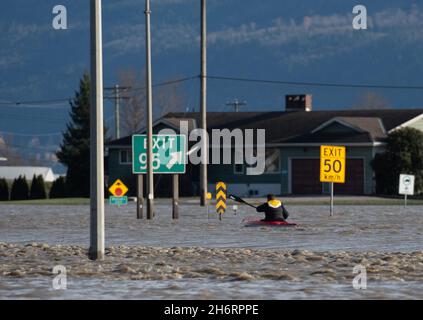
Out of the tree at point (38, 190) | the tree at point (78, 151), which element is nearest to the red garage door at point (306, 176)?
the tree at point (78, 151)

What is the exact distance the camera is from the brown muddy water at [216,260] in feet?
61.8

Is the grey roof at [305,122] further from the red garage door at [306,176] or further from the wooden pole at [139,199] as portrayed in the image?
the wooden pole at [139,199]

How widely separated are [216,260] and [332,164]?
2167 cm

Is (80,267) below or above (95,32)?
below

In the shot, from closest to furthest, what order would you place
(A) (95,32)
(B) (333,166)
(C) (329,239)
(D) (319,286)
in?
1. (D) (319,286)
2. (A) (95,32)
3. (C) (329,239)
4. (B) (333,166)

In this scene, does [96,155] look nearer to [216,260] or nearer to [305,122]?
[216,260]

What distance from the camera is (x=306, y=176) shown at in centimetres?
7788

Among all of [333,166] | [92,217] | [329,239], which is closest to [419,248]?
[329,239]

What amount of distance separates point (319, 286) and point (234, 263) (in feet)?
14.4

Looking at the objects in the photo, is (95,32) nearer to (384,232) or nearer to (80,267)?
(80,267)

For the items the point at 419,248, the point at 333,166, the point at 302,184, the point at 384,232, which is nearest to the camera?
the point at 419,248

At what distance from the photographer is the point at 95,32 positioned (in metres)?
24.2

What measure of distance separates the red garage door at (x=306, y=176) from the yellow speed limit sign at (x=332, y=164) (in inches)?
1227

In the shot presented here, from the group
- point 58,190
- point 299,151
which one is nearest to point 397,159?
point 299,151
